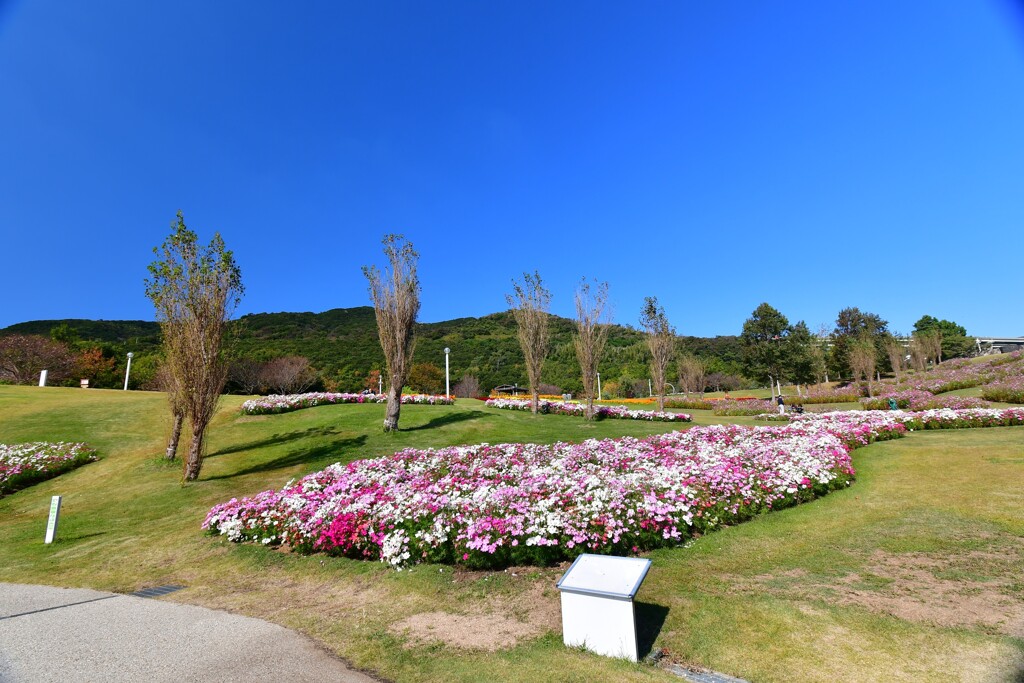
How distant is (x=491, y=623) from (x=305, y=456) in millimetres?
9725

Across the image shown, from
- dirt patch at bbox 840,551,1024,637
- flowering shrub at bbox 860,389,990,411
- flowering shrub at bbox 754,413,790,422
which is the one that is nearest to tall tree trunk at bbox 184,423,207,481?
dirt patch at bbox 840,551,1024,637

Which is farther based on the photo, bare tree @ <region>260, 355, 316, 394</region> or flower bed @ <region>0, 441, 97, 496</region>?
bare tree @ <region>260, 355, 316, 394</region>

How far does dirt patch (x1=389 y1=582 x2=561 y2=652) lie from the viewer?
4047 mm

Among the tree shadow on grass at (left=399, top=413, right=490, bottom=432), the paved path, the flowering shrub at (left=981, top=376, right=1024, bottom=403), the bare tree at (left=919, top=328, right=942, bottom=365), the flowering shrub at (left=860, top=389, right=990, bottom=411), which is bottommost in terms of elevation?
the paved path

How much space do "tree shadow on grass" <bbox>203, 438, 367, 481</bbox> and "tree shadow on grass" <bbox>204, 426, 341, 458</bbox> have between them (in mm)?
1287

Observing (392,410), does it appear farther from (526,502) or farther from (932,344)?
(932,344)

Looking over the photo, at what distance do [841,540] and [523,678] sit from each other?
482 centimetres

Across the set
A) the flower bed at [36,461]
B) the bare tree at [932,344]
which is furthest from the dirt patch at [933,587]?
the bare tree at [932,344]

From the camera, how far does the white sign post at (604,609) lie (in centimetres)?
363

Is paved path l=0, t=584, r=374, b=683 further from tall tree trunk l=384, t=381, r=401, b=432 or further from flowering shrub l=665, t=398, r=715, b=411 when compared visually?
flowering shrub l=665, t=398, r=715, b=411

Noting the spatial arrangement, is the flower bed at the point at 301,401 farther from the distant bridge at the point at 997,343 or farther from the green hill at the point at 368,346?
the distant bridge at the point at 997,343

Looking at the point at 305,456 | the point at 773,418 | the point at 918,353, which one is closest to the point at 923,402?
the point at 773,418

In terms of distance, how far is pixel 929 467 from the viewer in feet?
29.0

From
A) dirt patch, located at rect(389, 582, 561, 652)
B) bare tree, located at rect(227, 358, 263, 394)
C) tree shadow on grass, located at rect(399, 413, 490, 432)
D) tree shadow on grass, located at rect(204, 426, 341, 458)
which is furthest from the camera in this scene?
bare tree, located at rect(227, 358, 263, 394)
